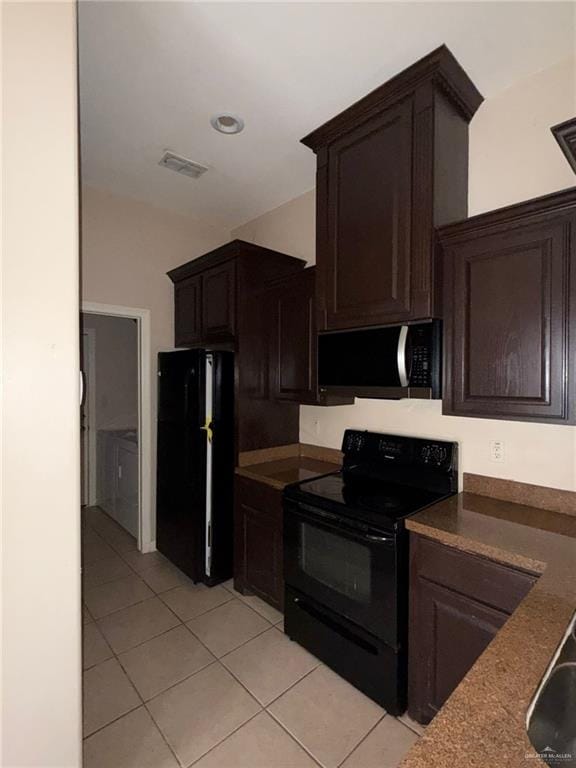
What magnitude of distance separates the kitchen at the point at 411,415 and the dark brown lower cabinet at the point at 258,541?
0.01 meters

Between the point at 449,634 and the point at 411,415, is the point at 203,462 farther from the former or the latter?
the point at 449,634

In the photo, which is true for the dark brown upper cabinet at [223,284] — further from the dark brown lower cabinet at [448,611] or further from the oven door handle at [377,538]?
the dark brown lower cabinet at [448,611]

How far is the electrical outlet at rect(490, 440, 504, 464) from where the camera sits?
1.85 meters

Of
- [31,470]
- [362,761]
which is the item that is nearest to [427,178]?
[31,470]

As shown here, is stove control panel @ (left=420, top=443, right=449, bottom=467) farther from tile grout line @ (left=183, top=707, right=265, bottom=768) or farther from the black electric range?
tile grout line @ (left=183, top=707, right=265, bottom=768)

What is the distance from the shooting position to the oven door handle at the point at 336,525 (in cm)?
163

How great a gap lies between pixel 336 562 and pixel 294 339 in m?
1.35

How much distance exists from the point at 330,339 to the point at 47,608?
66.8 inches

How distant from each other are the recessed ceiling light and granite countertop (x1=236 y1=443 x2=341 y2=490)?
2051 millimetres

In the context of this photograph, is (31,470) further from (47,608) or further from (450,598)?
(450,598)

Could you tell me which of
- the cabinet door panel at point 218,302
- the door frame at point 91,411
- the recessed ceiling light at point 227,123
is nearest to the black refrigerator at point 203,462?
the cabinet door panel at point 218,302

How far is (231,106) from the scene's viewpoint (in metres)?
2.01

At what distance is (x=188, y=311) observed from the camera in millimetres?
3182

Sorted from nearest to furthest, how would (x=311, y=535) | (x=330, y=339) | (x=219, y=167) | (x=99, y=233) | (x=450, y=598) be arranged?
(x=450, y=598) → (x=311, y=535) → (x=330, y=339) → (x=219, y=167) → (x=99, y=233)
